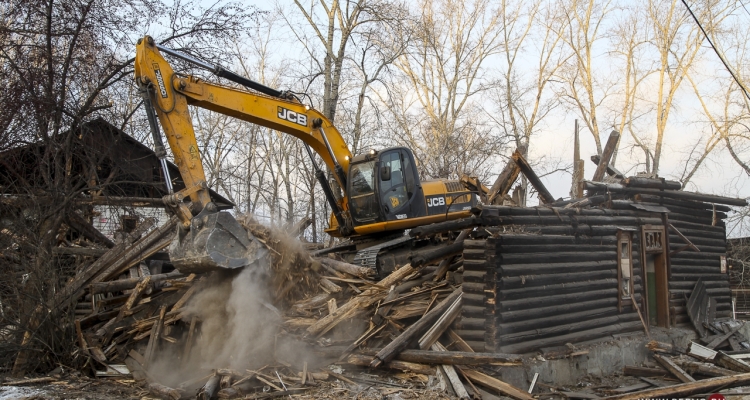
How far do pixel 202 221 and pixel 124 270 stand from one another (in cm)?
404

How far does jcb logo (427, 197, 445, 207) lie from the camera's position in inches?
570

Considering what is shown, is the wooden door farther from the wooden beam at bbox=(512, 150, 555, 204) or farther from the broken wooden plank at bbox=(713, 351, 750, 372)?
the wooden beam at bbox=(512, 150, 555, 204)

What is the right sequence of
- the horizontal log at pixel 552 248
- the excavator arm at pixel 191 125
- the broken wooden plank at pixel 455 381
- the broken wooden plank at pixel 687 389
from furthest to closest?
the horizontal log at pixel 552 248, the excavator arm at pixel 191 125, the broken wooden plank at pixel 687 389, the broken wooden plank at pixel 455 381

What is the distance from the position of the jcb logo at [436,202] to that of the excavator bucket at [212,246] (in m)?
5.67

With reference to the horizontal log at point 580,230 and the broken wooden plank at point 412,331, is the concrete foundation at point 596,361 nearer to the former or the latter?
the broken wooden plank at point 412,331

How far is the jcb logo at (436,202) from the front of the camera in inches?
570

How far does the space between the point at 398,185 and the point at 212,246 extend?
542 centimetres

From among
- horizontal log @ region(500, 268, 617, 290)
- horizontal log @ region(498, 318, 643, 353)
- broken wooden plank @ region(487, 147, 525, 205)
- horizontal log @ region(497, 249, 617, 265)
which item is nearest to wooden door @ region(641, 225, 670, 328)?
horizontal log @ region(498, 318, 643, 353)

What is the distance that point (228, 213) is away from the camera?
9.65 metres

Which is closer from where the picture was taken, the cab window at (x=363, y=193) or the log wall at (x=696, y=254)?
the cab window at (x=363, y=193)

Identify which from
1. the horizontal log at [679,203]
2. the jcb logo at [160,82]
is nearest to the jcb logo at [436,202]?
the horizontal log at [679,203]

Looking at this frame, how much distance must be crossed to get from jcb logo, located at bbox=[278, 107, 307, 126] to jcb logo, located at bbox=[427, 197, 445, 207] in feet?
11.3

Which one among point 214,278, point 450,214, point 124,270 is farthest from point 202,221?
point 450,214

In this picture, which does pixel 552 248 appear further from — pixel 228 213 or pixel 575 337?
pixel 228 213
